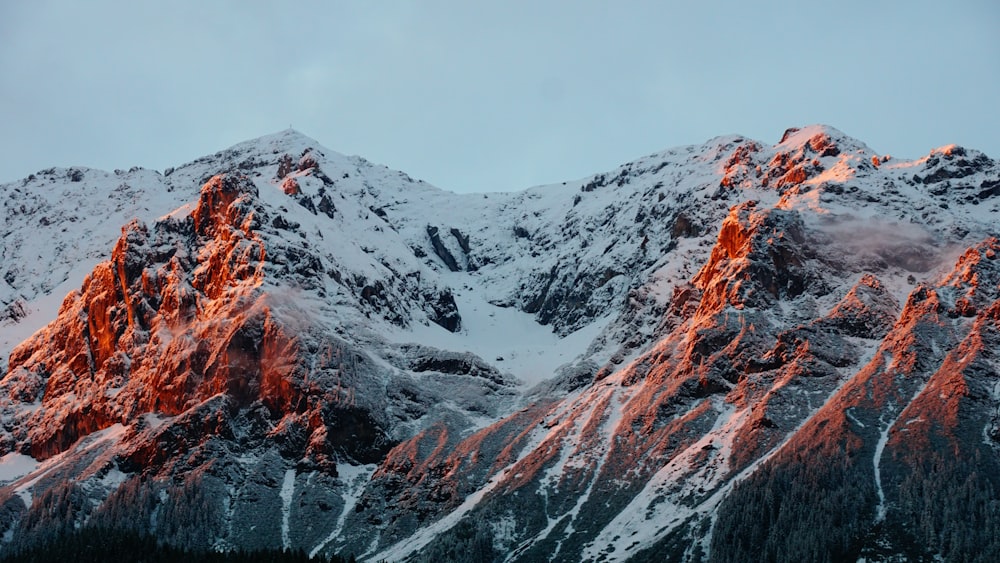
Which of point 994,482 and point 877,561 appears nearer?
point 877,561

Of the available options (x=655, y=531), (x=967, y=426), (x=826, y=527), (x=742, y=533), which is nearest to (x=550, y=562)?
(x=655, y=531)

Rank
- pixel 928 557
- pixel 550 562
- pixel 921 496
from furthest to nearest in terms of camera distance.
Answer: pixel 550 562 → pixel 921 496 → pixel 928 557

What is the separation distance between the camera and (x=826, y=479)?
617 feet

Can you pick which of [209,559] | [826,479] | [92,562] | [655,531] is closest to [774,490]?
[826,479]

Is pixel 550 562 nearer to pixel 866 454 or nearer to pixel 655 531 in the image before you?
pixel 655 531

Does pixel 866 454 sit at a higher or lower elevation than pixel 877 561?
higher

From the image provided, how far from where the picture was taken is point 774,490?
7411 inches

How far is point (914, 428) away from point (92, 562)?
454 feet

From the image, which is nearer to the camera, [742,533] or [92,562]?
[742,533]

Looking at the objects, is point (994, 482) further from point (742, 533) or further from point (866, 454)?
point (742, 533)

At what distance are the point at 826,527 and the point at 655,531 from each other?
96.4ft

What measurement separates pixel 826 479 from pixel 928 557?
24844 mm

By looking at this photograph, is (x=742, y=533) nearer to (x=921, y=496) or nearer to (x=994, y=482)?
(x=921, y=496)

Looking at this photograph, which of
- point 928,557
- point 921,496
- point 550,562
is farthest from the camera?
point 550,562
